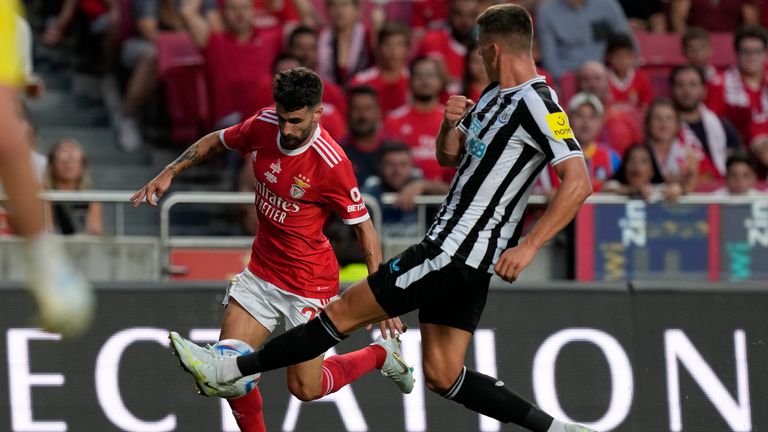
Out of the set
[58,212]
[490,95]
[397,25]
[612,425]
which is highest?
[397,25]

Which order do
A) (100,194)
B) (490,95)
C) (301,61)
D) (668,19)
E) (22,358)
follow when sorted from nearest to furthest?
(490,95)
(22,358)
(100,194)
(301,61)
(668,19)

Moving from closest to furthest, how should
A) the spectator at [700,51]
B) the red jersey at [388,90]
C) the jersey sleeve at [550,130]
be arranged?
the jersey sleeve at [550,130] → the red jersey at [388,90] → the spectator at [700,51]

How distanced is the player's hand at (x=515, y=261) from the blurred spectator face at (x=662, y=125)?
17.6 feet

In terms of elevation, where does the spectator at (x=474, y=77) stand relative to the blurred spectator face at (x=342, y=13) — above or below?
below

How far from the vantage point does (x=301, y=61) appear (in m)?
11.9

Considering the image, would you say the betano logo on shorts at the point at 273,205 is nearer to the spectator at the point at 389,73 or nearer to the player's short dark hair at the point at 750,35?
the spectator at the point at 389,73

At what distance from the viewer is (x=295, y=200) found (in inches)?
309

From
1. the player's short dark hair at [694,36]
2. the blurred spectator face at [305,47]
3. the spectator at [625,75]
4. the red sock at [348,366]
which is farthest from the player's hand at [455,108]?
the player's short dark hair at [694,36]

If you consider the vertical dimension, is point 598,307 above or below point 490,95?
below

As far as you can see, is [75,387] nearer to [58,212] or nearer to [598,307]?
[58,212]

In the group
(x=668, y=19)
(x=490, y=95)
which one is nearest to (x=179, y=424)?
(x=490, y=95)

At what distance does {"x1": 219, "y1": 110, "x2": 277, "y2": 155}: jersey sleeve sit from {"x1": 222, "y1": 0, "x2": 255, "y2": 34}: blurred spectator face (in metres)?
4.55

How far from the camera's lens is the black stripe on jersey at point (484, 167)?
7137 millimetres

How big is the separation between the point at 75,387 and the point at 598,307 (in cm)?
349
